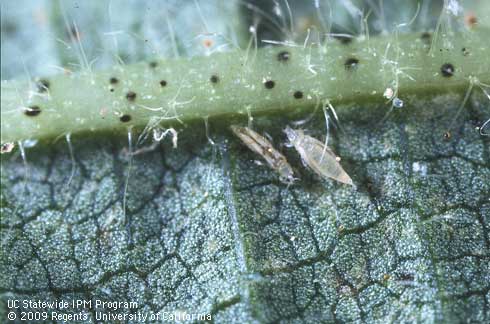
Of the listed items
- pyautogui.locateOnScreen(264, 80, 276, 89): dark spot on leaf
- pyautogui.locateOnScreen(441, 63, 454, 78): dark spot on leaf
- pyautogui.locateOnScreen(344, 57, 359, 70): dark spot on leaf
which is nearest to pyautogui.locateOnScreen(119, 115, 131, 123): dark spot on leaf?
pyautogui.locateOnScreen(264, 80, 276, 89): dark spot on leaf

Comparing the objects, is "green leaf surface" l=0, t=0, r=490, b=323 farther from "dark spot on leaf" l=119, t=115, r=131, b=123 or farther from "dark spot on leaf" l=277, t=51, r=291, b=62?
"dark spot on leaf" l=277, t=51, r=291, b=62

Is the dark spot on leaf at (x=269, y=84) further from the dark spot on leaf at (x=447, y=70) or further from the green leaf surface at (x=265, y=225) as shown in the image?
the dark spot on leaf at (x=447, y=70)

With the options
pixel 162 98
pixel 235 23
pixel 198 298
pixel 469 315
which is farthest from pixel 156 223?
pixel 469 315

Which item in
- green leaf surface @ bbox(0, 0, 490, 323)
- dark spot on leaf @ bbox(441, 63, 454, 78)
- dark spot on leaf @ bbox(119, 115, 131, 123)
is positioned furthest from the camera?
dark spot on leaf @ bbox(119, 115, 131, 123)

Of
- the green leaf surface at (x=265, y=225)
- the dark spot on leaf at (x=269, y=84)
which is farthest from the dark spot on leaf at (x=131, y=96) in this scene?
the dark spot on leaf at (x=269, y=84)

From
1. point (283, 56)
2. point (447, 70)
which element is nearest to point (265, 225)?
point (283, 56)

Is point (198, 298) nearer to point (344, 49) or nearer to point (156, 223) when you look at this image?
point (156, 223)
